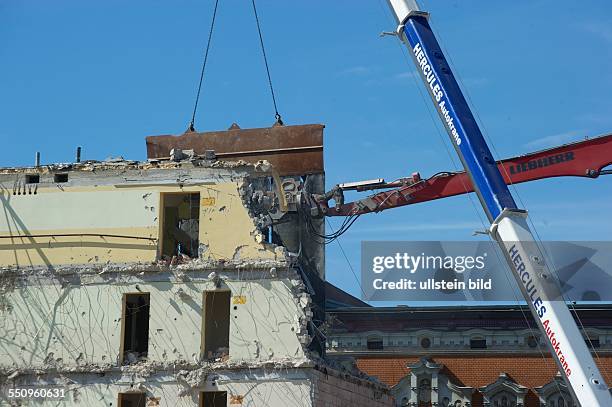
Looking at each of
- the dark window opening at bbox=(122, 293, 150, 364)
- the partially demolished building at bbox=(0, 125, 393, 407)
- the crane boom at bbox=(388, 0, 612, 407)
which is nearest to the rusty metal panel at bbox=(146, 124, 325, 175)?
the partially demolished building at bbox=(0, 125, 393, 407)

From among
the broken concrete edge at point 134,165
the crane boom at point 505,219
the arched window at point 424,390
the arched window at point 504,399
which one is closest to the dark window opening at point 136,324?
the broken concrete edge at point 134,165

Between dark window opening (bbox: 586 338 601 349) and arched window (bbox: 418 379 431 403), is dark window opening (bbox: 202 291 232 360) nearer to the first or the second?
arched window (bbox: 418 379 431 403)

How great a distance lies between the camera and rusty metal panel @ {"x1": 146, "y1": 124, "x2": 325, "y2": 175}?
1495 inches

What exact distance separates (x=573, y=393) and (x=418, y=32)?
28.4ft

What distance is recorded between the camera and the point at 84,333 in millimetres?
26516

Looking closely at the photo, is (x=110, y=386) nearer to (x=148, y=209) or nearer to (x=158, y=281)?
(x=158, y=281)

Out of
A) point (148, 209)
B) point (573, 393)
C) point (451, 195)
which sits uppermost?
point (451, 195)

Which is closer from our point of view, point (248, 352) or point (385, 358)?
point (248, 352)

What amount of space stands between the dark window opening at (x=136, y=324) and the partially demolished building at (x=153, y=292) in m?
0.03

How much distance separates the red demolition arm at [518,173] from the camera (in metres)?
35.6

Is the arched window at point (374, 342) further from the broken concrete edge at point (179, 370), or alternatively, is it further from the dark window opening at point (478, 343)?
the broken concrete edge at point (179, 370)

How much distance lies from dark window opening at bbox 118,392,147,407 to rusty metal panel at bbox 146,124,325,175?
Answer: 1288cm

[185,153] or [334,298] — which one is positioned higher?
[334,298]

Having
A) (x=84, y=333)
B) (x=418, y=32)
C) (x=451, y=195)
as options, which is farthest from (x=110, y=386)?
(x=451, y=195)
